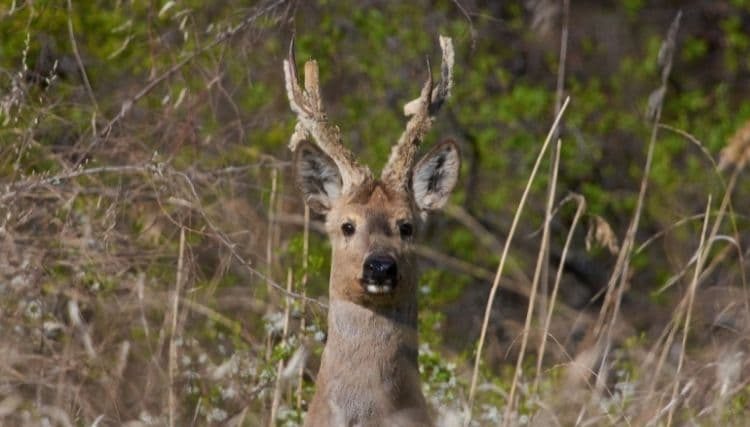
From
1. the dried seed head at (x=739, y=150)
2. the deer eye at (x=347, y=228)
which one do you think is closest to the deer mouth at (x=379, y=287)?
the deer eye at (x=347, y=228)

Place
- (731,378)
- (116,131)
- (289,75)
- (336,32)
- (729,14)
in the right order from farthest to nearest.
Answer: (729,14) < (336,32) < (116,131) < (289,75) < (731,378)

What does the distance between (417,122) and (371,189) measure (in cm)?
32

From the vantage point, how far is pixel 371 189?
24.9ft

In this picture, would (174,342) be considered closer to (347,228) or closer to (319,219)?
(347,228)

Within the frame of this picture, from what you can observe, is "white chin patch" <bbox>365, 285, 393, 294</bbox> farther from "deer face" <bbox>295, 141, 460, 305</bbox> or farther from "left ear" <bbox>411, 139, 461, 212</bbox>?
"left ear" <bbox>411, 139, 461, 212</bbox>

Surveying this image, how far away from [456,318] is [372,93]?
5.58ft

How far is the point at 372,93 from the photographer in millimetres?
14172

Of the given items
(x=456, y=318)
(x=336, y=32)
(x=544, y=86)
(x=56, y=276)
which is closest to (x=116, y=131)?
(x=56, y=276)

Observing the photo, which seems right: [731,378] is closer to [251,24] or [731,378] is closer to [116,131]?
[251,24]

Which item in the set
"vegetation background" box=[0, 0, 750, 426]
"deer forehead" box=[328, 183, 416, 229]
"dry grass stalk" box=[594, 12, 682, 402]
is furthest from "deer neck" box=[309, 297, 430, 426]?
"dry grass stalk" box=[594, 12, 682, 402]

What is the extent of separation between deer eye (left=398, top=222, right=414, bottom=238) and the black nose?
287 millimetres

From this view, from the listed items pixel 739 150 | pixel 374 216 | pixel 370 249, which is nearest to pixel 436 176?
pixel 374 216

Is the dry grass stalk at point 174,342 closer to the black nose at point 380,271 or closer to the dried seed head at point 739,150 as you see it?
the black nose at point 380,271

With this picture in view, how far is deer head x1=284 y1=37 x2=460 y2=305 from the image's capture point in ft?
23.8
